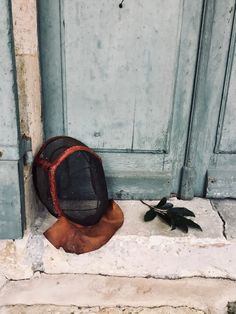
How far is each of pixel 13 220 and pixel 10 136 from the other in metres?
0.42

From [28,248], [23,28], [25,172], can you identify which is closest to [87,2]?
[23,28]

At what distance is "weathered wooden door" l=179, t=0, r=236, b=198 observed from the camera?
198 centimetres

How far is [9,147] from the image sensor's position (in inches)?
70.4

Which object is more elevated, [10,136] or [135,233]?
[10,136]

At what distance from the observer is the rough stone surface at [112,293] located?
1.95 meters

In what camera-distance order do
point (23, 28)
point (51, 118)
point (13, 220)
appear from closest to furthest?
point (23, 28), point (13, 220), point (51, 118)

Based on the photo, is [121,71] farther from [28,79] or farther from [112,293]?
[112,293]

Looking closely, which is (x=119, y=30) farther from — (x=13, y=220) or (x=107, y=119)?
(x=13, y=220)

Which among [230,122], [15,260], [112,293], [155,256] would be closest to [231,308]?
[155,256]

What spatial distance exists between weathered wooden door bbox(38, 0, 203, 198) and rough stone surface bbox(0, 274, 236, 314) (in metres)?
0.52

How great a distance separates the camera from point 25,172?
1.92 m

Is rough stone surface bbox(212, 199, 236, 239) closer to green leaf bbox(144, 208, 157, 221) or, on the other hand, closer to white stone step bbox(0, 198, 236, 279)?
white stone step bbox(0, 198, 236, 279)

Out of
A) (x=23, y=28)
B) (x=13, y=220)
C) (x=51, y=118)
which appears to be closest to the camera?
(x=23, y=28)

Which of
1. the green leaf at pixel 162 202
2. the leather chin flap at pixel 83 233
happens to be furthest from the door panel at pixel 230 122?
the leather chin flap at pixel 83 233
